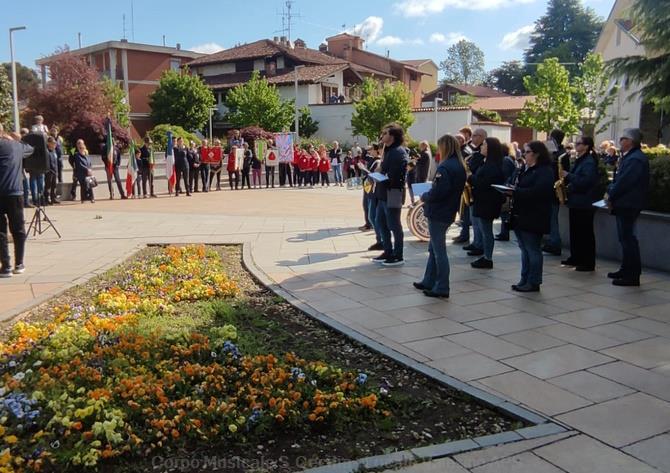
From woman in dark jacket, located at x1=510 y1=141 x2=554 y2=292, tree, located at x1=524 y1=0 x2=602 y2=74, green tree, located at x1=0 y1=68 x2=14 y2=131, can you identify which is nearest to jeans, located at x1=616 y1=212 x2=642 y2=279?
woman in dark jacket, located at x1=510 y1=141 x2=554 y2=292

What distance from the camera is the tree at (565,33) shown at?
74.7m

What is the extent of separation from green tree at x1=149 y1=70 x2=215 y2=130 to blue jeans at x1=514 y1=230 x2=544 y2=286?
1694 inches

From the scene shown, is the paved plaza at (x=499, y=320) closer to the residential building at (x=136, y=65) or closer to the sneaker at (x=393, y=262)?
the sneaker at (x=393, y=262)

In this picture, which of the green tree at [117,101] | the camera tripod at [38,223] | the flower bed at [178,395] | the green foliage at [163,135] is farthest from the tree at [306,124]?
the flower bed at [178,395]

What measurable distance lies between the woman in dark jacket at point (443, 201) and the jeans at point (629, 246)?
2.24 m

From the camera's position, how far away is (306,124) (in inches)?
1837

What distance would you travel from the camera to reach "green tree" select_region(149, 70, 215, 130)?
47.0 m

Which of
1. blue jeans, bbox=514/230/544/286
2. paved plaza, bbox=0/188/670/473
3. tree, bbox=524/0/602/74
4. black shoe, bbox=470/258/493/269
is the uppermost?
tree, bbox=524/0/602/74

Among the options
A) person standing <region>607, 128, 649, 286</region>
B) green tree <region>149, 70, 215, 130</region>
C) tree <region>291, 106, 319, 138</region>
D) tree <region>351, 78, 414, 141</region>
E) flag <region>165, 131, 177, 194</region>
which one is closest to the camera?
person standing <region>607, 128, 649, 286</region>

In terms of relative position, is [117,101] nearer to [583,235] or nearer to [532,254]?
[583,235]

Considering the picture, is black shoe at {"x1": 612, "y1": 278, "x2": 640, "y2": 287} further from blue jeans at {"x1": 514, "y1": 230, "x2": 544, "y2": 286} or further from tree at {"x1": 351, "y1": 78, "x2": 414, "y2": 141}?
tree at {"x1": 351, "y1": 78, "x2": 414, "y2": 141}

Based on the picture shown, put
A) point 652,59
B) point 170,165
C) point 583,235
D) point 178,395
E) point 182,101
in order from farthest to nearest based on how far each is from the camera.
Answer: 1. point 182,101
2. point 170,165
3. point 652,59
4. point 583,235
5. point 178,395

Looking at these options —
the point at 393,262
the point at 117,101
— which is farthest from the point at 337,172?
→ the point at 117,101

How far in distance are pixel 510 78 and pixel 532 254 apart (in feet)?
286
